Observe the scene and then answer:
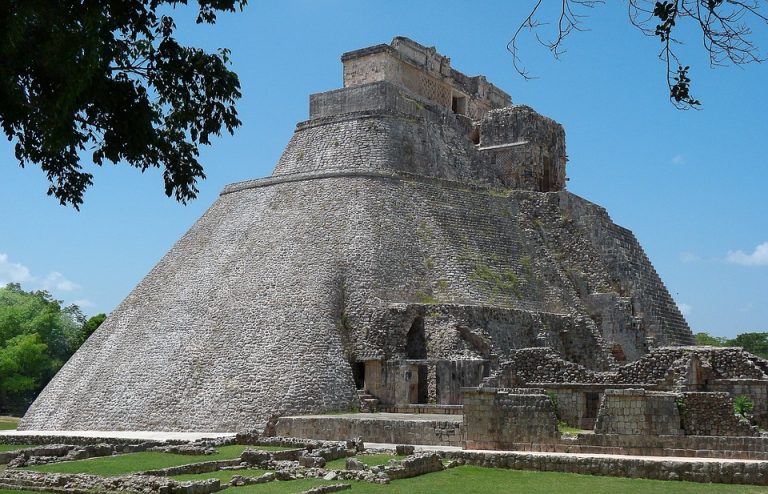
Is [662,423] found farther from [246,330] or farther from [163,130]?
[246,330]

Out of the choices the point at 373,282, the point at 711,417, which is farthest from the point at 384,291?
the point at 711,417

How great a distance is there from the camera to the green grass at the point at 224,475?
1560 centimetres

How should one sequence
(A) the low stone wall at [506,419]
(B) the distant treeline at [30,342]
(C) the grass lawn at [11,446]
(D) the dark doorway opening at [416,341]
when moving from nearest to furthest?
(A) the low stone wall at [506,419] < (C) the grass lawn at [11,446] < (D) the dark doorway opening at [416,341] < (B) the distant treeline at [30,342]

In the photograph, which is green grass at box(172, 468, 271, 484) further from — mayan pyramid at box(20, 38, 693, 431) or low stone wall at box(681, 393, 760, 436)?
mayan pyramid at box(20, 38, 693, 431)

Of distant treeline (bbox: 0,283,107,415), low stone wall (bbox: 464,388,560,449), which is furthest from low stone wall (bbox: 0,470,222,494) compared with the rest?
distant treeline (bbox: 0,283,107,415)

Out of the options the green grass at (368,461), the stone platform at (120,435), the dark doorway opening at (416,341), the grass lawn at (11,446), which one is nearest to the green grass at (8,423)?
the stone platform at (120,435)

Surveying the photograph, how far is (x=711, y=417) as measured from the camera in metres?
16.6

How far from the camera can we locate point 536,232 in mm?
35125

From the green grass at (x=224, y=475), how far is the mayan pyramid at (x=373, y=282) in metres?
7.79

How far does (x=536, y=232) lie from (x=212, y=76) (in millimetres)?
25328

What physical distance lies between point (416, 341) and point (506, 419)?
35.8 ft

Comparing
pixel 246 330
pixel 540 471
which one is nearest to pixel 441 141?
pixel 246 330

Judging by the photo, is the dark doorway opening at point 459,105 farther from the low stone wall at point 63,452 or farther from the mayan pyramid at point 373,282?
the low stone wall at point 63,452

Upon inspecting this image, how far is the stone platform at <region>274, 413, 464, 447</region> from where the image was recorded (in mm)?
19906
